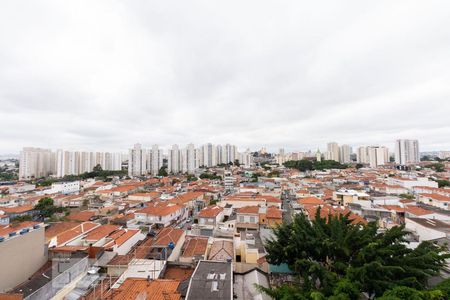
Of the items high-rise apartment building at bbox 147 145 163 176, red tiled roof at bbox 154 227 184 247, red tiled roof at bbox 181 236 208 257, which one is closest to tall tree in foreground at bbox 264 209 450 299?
red tiled roof at bbox 181 236 208 257

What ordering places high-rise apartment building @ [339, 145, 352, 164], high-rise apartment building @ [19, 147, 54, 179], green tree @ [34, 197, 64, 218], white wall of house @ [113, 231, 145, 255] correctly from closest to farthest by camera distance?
1. white wall of house @ [113, 231, 145, 255]
2. green tree @ [34, 197, 64, 218]
3. high-rise apartment building @ [19, 147, 54, 179]
4. high-rise apartment building @ [339, 145, 352, 164]

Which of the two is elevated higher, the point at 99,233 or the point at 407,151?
the point at 407,151

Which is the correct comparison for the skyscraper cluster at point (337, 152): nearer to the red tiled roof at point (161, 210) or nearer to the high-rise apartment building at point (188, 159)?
the high-rise apartment building at point (188, 159)

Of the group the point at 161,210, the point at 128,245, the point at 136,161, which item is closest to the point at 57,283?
the point at 128,245

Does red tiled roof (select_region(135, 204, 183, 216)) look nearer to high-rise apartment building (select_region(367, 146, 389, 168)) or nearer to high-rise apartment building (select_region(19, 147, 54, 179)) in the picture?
high-rise apartment building (select_region(19, 147, 54, 179))

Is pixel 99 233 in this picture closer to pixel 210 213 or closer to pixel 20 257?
pixel 20 257

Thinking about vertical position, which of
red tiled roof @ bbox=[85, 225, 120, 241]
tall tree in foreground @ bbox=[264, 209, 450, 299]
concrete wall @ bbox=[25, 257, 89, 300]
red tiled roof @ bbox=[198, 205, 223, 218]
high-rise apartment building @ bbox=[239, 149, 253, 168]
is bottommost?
red tiled roof @ bbox=[85, 225, 120, 241]
